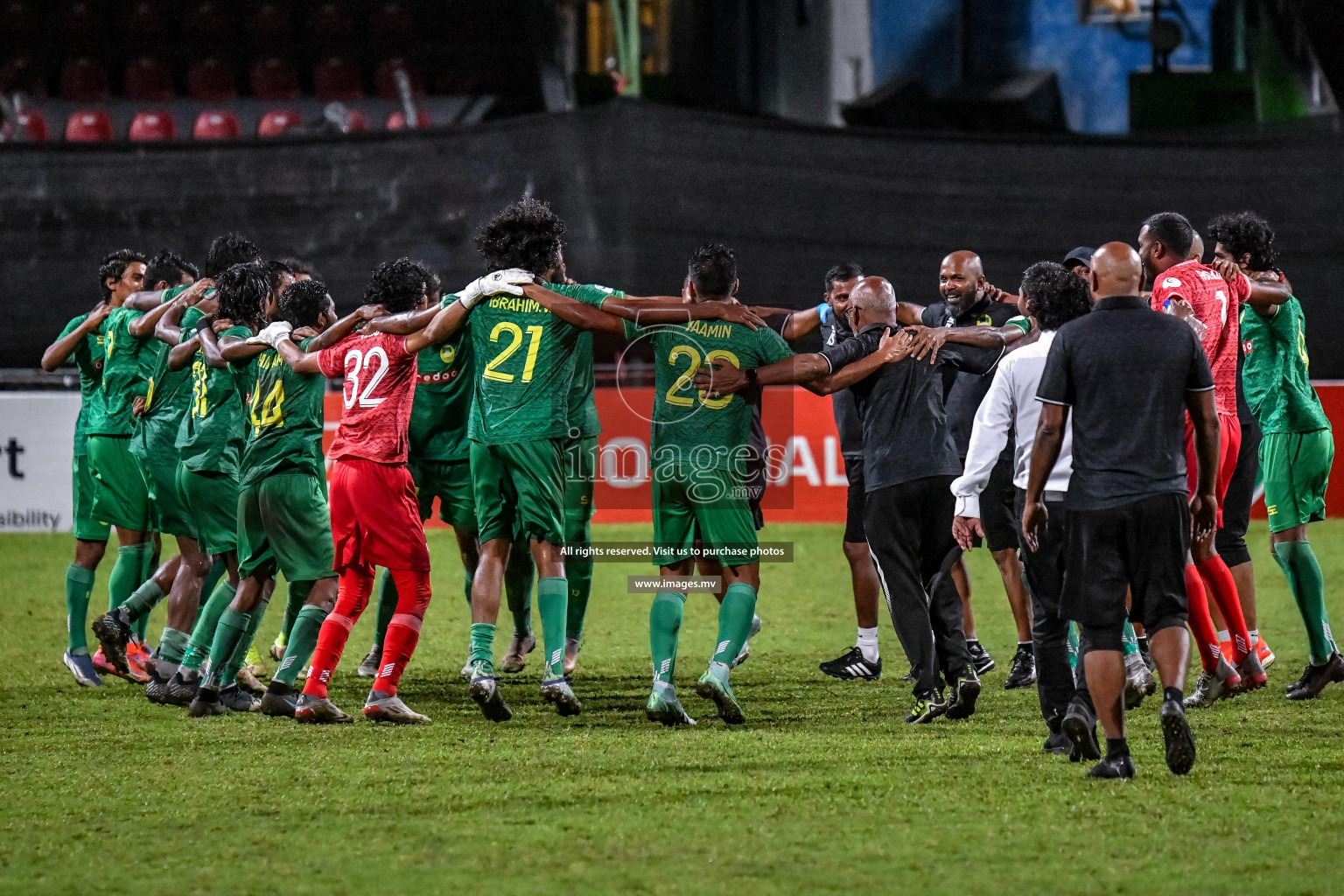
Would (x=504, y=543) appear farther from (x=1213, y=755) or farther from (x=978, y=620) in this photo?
(x=978, y=620)

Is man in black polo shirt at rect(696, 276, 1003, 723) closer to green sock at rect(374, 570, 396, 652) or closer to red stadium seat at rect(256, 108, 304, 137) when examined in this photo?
green sock at rect(374, 570, 396, 652)

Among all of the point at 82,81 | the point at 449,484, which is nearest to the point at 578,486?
the point at 449,484

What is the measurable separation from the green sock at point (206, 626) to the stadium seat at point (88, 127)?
12976 millimetres

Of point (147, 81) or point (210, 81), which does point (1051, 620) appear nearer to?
point (210, 81)

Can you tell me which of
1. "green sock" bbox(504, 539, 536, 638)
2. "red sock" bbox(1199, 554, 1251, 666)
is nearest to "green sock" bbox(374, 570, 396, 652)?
"green sock" bbox(504, 539, 536, 638)

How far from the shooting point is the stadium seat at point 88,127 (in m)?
18.2

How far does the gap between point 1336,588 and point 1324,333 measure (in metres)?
6.19

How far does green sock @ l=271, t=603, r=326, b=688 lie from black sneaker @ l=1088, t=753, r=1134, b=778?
3.35 metres

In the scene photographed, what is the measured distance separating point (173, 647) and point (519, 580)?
5.76ft

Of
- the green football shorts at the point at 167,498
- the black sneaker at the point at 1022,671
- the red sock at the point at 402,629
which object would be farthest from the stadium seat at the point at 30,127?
the black sneaker at the point at 1022,671

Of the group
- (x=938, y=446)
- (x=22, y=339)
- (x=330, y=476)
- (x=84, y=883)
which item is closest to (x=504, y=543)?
(x=330, y=476)

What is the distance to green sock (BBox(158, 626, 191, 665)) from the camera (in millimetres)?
7094

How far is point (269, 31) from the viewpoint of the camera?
19781 mm

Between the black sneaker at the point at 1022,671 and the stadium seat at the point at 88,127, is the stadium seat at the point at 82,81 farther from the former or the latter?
the black sneaker at the point at 1022,671
